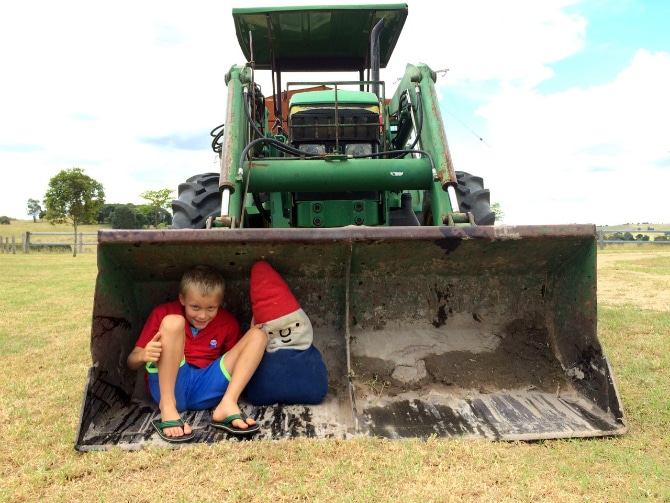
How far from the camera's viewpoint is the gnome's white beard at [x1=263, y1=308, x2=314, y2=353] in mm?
2785

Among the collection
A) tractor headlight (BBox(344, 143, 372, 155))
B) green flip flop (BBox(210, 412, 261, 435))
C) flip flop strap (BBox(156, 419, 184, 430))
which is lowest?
green flip flop (BBox(210, 412, 261, 435))

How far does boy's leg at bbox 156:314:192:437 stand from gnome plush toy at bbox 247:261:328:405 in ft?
1.27

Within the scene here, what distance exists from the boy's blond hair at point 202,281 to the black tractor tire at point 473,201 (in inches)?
79.1

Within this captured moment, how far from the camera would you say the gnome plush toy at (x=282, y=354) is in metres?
2.75

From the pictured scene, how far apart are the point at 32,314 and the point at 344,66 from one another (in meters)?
4.31

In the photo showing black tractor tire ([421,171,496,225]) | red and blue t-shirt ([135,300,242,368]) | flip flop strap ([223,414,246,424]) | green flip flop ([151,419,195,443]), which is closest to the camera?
green flip flop ([151,419,195,443])

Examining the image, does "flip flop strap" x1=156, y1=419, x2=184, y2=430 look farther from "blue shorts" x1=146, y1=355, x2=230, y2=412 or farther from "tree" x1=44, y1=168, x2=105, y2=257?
"tree" x1=44, y1=168, x2=105, y2=257

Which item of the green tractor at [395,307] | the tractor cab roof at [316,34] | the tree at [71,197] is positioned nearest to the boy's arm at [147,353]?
the green tractor at [395,307]

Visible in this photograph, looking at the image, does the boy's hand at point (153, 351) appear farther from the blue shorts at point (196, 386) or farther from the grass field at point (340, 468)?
the grass field at point (340, 468)

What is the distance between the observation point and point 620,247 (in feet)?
76.5

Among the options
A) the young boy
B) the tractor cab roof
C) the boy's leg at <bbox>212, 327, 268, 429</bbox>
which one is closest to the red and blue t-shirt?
the young boy

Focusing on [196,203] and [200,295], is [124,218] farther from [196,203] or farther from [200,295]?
[200,295]

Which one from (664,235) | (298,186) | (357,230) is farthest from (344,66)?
(664,235)

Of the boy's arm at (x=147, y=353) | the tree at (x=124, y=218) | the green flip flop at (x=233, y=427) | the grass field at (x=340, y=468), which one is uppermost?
the tree at (x=124, y=218)
